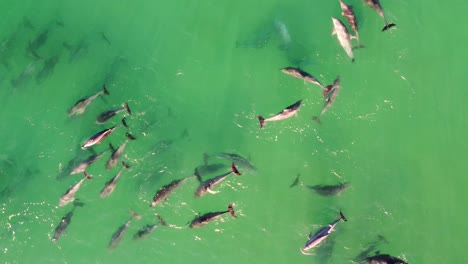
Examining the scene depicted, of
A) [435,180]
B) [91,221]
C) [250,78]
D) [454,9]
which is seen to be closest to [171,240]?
[91,221]

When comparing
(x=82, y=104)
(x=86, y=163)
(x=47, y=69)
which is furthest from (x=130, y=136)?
(x=47, y=69)

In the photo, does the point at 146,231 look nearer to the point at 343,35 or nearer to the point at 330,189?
the point at 330,189

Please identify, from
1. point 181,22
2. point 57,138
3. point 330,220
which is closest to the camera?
point 330,220

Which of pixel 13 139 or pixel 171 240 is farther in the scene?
pixel 13 139

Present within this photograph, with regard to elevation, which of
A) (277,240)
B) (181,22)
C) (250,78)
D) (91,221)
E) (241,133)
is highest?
(181,22)

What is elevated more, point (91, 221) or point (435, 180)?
point (91, 221)

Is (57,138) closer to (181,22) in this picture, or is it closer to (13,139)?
(13,139)

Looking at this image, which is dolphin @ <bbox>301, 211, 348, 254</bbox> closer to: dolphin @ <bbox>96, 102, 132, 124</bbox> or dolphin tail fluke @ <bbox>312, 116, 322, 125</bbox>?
dolphin tail fluke @ <bbox>312, 116, 322, 125</bbox>
